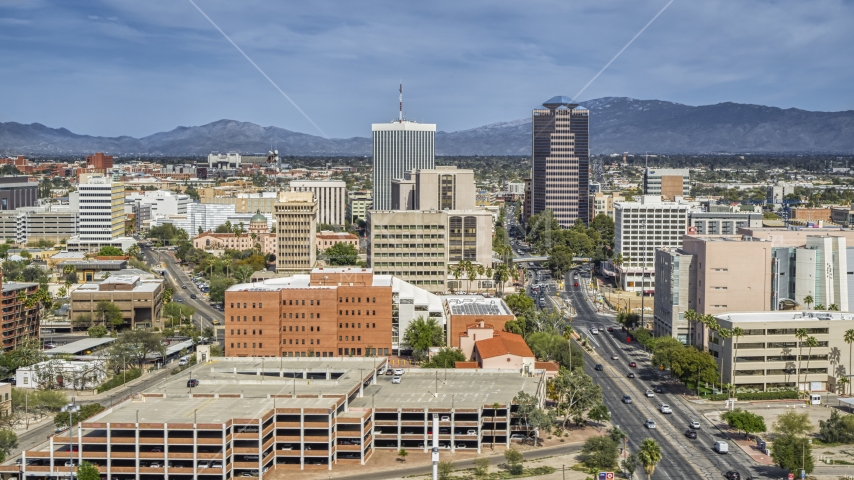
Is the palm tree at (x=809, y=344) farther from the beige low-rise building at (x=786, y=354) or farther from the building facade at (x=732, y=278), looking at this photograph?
the building facade at (x=732, y=278)

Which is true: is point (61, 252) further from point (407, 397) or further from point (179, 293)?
point (407, 397)

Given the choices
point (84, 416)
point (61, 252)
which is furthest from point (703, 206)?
point (84, 416)

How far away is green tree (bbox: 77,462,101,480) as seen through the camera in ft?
165

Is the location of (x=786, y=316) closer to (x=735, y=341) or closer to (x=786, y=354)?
(x=786, y=354)

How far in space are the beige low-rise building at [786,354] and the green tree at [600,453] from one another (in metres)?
20.7

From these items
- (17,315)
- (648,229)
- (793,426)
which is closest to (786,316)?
(793,426)

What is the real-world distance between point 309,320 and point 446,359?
39.1 ft

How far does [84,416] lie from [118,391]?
12.4 m

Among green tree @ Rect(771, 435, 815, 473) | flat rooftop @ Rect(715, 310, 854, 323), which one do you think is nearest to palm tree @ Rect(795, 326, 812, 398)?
flat rooftop @ Rect(715, 310, 854, 323)

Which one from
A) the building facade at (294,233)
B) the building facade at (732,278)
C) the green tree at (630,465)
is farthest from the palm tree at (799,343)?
the building facade at (294,233)

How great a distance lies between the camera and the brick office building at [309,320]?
77.9m

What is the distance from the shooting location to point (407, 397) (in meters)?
61.5

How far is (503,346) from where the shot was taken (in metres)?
73.5

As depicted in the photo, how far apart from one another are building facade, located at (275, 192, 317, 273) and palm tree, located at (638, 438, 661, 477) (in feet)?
244
